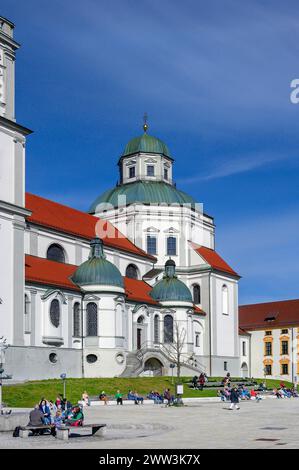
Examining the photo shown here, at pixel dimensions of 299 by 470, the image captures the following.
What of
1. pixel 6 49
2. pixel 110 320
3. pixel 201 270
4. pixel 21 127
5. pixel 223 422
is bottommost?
pixel 223 422

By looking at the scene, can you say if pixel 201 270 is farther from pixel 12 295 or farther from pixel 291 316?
pixel 12 295

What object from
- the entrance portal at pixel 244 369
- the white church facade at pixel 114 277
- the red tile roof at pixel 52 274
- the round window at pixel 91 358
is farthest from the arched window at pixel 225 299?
the round window at pixel 91 358

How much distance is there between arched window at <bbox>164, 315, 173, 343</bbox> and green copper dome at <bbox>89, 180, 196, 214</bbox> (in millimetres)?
14871

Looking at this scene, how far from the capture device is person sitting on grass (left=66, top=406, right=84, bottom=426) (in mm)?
29180

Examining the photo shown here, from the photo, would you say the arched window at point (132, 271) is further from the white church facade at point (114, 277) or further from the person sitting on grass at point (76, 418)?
the person sitting on grass at point (76, 418)

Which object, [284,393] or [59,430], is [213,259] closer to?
[284,393]

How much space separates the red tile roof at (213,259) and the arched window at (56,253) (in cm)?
2032

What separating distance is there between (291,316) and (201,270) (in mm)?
26001

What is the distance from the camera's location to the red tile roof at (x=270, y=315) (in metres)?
104

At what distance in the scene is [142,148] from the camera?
91.0 metres

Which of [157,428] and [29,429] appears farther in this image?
[157,428]

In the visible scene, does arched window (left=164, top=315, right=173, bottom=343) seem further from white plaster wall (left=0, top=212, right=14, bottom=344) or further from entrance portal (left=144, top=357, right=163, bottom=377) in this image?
white plaster wall (left=0, top=212, right=14, bottom=344)
